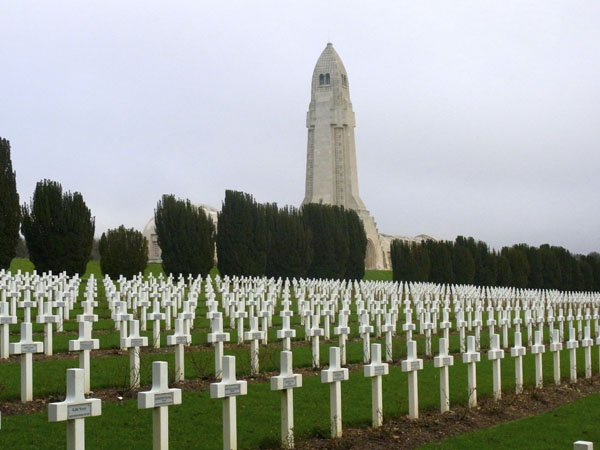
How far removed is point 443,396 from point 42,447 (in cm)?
465

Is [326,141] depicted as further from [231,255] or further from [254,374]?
[254,374]

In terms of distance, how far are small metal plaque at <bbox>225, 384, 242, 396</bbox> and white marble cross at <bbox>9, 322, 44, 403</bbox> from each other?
111 inches

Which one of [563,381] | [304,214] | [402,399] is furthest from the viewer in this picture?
[304,214]

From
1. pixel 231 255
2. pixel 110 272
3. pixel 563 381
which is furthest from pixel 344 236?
pixel 563 381

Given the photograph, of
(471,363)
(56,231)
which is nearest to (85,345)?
(471,363)

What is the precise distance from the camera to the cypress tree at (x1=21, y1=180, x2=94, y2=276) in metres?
32.1

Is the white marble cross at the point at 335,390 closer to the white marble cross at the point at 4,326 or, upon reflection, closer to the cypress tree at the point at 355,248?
the white marble cross at the point at 4,326

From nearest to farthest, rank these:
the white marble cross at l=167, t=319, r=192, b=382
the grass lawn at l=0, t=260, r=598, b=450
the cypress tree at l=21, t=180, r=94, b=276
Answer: the grass lawn at l=0, t=260, r=598, b=450, the white marble cross at l=167, t=319, r=192, b=382, the cypress tree at l=21, t=180, r=94, b=276

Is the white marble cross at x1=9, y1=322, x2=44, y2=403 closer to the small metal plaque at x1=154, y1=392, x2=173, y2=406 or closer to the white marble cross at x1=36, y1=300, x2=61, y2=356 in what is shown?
the white marble cross at x1=36, y1=300, x2=61, y2=356

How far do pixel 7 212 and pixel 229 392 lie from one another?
25.8 meters

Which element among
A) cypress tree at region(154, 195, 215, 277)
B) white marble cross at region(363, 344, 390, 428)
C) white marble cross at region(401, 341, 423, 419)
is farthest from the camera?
cypress tree at region(154, 195, 215, 277)

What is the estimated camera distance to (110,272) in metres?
34.8

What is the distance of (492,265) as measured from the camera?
52.8 metres

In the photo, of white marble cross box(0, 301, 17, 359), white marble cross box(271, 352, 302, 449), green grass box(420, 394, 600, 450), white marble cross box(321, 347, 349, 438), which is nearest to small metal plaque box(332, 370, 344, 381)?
white marble cross box(321, 347, 349, 438)
